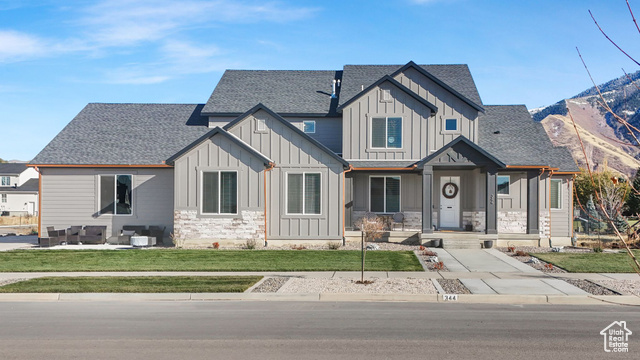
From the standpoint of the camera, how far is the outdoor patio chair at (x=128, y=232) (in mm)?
23891

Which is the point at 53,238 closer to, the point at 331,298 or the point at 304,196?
the point at 304,196

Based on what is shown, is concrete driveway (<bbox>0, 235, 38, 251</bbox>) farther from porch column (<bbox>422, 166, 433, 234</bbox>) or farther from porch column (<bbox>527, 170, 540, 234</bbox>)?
porch column (<bbox>527, 170, 540, 234</bbox>)

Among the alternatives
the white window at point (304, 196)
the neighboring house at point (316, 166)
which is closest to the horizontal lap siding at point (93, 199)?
the neighboring house at point (316, 166)

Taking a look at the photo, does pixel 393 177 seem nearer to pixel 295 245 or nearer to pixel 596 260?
pixel 295 245

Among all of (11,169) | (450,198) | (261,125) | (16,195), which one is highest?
(261,125)

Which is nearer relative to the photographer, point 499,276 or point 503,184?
point 499,276

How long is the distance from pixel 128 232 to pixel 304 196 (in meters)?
7.64

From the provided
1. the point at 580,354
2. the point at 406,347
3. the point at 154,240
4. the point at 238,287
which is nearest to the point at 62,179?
the point at 154,240

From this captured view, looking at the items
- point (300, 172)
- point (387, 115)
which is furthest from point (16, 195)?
point (387, 115)

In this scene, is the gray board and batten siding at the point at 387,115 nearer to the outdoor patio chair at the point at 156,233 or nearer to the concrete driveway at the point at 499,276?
the concrete driveway at the point at 499,276

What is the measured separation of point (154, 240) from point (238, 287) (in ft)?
36.1

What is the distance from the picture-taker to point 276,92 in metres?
29.4

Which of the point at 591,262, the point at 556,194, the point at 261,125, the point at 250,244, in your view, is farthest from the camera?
the point at 556,194

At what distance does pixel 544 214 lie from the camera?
25812 mm
